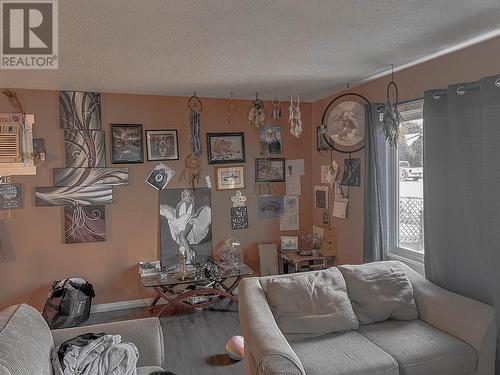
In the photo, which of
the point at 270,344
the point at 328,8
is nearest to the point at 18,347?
the point at 270,344

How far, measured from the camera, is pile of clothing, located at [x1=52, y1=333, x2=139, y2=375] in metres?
1.73

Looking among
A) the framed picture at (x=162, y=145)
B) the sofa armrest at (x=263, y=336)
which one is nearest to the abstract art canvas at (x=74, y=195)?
the framed picture at (x=162, y=145)

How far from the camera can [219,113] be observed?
4039 mm

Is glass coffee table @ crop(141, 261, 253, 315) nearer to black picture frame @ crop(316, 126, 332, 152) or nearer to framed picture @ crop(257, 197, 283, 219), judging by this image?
framed picture @ crop(257, 197, 283, 219)

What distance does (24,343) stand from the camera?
5.20ft

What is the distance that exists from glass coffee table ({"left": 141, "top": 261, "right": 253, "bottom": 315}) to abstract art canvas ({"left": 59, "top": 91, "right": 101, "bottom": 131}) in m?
1.62

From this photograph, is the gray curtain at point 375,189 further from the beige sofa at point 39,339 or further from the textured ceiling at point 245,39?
the beige sofa at point 39,339

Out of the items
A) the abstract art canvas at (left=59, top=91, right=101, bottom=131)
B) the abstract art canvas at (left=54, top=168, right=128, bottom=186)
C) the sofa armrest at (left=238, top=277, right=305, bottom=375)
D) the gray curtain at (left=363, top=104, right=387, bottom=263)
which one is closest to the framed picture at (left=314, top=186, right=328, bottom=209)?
the gray curtain at (left=363, top=104, right=387, bottom=263)

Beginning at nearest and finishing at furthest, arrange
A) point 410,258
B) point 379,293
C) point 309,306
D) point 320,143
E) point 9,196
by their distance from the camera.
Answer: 1. point 309,306
2. point 379,293
3. point 410,258
4. point 9,196
5. point 320,143

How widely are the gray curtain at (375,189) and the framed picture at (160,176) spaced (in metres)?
2.01

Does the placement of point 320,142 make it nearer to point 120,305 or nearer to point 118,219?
point 118,219

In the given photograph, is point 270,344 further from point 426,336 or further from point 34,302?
point 34,302

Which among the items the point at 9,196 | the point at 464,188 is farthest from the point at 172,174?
the point at 464,188

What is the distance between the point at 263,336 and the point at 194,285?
6.08 feet
